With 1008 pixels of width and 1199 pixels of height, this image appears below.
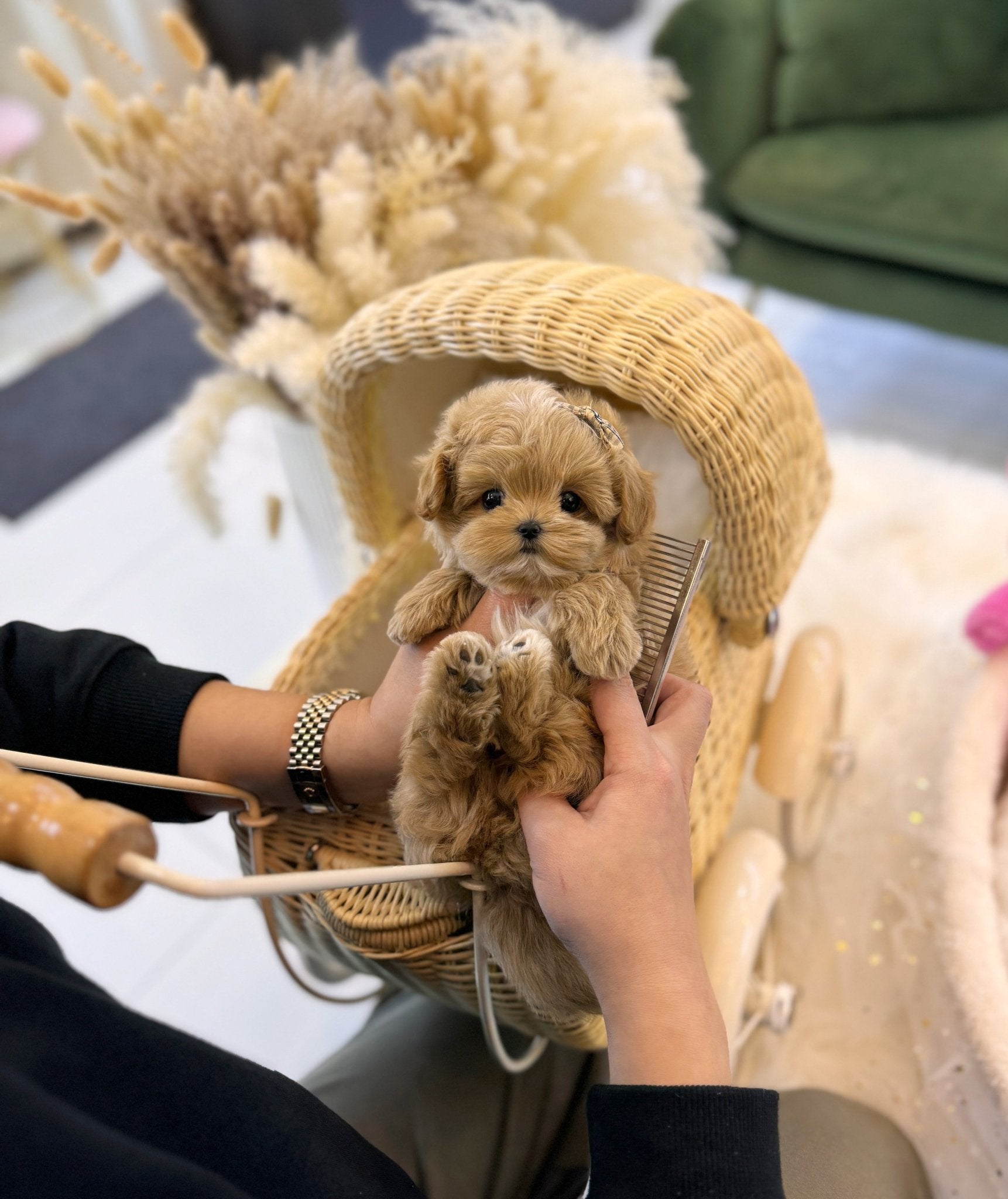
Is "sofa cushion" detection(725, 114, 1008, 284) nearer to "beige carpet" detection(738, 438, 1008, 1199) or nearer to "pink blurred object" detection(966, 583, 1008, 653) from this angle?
"beige carpet" detection(738, 438, 1008, 1199)

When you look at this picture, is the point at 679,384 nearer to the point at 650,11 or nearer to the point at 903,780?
the point at 903,780

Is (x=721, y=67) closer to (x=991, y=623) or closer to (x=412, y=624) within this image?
(x=991, y=623)

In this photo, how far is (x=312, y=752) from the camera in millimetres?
714

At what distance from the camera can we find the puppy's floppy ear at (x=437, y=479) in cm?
62

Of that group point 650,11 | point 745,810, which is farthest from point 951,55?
point 650,11

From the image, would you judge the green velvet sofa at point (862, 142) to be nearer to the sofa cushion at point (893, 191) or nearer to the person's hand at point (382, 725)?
the sofa cushion at point (893, 191)

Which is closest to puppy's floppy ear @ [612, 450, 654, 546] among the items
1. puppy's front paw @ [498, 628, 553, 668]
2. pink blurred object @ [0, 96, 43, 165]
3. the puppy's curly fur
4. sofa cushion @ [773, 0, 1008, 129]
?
the puppy's curly fur

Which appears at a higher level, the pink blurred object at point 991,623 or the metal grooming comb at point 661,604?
the metal grooming comb at point 661,604

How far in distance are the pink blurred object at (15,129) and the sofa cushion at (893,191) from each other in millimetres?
1841

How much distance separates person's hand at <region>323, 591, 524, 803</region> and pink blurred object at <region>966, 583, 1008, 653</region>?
73 cm

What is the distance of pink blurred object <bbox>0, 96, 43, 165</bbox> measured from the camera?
2.21m

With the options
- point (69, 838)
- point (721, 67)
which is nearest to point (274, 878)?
point (69, 838)

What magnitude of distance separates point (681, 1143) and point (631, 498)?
15.7 inches

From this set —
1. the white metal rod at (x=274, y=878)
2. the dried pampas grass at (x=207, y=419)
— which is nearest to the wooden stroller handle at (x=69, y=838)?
the white metal rod at (x=274, y=878)
